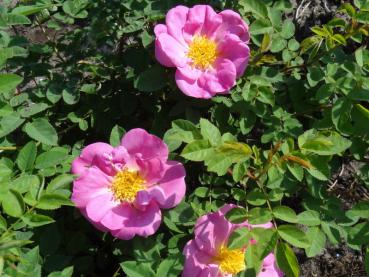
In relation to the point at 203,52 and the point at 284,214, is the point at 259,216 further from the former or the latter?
the point at 203,52

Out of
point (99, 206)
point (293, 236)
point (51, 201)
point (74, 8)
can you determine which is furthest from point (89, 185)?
point (74, 8)

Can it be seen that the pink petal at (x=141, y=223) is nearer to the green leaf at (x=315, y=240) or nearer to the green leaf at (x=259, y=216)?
the green leaf at (x=259, y=216)

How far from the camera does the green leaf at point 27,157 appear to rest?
1706 millimetres

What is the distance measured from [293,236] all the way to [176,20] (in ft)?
2.71

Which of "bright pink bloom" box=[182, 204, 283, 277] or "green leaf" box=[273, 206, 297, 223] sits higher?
"green leaf" box=[273, 206, 297, 223]

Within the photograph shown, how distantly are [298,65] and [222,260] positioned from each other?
30.7 inches

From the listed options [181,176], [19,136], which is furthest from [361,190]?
[19,136]

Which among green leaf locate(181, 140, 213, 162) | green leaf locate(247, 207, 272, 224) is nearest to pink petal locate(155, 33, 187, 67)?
green leaf locate(181, 140, 213, 162)

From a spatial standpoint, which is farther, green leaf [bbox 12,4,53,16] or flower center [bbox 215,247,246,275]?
green leaf [bbox 12,4,53,16]

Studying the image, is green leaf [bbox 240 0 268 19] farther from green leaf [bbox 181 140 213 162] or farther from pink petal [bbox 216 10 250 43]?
green leaf [bbox 181 140 213 162]

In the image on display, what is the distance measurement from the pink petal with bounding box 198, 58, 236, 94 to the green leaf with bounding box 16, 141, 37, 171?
588 mm

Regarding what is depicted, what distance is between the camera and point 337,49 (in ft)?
6.66

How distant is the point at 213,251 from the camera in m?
1.77

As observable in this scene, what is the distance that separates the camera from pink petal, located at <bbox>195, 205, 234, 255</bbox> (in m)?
1.72
